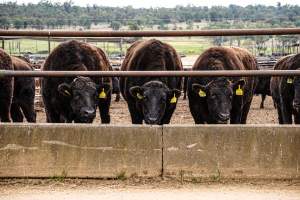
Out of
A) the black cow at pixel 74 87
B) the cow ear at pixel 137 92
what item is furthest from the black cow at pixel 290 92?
the black cow at pixel 74 87

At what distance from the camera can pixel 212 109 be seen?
361 inches

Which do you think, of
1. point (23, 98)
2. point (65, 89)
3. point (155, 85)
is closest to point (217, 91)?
point (155, 85)

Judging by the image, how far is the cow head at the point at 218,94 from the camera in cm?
909

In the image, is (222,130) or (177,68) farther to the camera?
(177,68)

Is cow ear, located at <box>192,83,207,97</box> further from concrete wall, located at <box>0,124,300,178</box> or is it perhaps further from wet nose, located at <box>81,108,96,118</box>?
concrete wall, located at <box>0,124,300,178</box>

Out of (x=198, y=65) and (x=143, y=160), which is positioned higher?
(x=198, y=65)

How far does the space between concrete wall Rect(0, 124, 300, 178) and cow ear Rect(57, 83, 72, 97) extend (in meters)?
2.86

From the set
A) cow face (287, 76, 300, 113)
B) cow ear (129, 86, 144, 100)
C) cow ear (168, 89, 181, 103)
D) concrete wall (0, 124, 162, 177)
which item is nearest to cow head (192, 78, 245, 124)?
cow ear (168, 89, 181, 103)

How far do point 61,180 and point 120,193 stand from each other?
0.77 metres

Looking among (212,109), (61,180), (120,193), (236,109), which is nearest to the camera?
(120,193)

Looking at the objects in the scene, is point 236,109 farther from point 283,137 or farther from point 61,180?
point 61,180

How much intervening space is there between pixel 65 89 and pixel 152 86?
1.34 m

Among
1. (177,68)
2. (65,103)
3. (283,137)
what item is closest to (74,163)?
(283,137)

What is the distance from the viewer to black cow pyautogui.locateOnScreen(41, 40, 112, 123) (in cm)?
899
